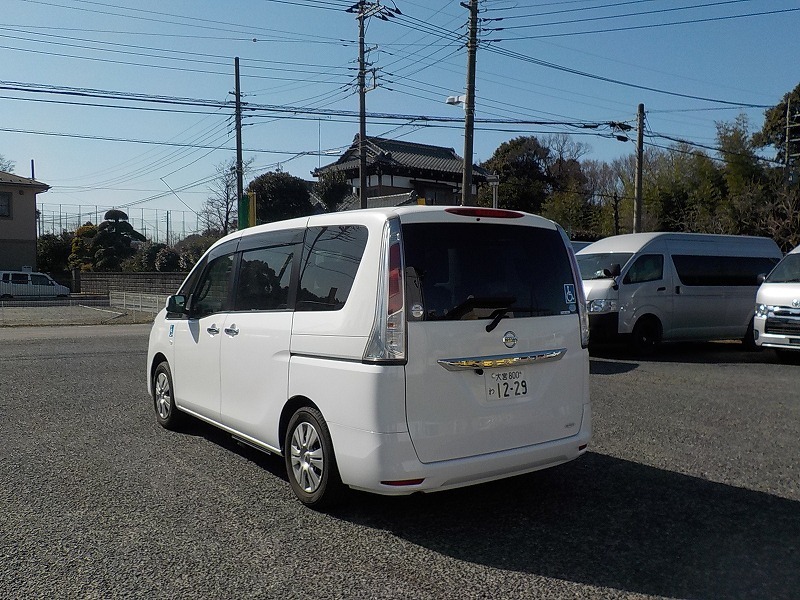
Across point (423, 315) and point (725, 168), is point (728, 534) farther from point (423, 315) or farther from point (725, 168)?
point (725, 168)

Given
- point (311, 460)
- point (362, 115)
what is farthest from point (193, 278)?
point (362, 115)

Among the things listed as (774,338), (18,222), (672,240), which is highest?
(18,222)

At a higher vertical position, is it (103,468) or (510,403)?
(510,403)

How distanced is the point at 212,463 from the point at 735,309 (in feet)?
37.4

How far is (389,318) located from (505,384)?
845 millimetres

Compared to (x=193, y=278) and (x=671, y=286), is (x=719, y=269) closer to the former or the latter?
(x=671, y=286)

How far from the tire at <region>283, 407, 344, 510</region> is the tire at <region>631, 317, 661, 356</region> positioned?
30.5 feet

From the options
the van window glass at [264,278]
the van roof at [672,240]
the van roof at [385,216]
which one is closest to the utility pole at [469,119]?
the van roof at [672,240]

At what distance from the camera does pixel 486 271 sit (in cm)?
452

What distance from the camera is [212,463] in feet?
19.1

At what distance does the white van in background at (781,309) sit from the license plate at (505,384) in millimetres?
8684

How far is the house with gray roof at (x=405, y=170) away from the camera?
123 ft

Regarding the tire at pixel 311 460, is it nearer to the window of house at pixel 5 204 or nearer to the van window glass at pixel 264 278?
the van window glass at pixel 264 278

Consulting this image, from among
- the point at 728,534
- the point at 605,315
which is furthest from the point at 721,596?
the point at 605,315
